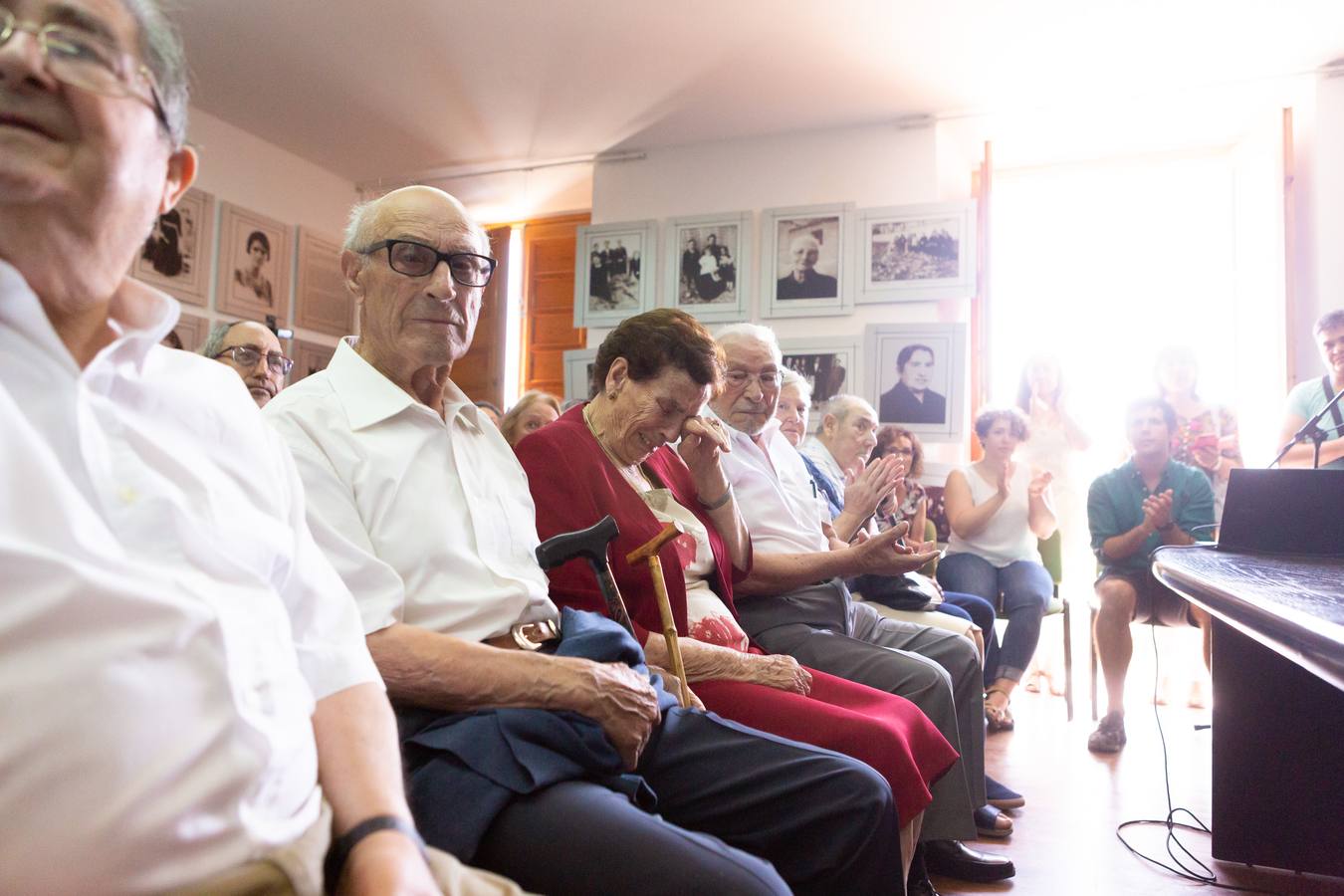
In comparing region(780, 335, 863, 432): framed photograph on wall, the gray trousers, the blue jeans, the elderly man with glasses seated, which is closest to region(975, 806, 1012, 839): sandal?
the gray trousers

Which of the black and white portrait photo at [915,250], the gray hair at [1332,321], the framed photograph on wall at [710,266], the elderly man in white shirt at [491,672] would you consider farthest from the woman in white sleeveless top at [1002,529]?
the elderly man in white shirt at [491,672]

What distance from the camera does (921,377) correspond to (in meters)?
5.80

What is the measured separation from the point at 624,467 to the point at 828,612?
785 millimetres

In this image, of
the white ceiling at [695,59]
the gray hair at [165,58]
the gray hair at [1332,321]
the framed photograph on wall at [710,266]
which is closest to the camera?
the gray hair at [165,58]

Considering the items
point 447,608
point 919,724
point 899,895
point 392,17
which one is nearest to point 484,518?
point 447,608

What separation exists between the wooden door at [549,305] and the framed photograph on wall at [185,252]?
2.22 meters

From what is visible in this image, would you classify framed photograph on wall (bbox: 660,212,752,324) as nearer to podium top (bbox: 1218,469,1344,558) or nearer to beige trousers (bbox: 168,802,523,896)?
podium top (bbox: 1218,469,1344,558)

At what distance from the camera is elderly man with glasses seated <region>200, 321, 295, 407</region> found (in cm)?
296

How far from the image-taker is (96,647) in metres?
0.70

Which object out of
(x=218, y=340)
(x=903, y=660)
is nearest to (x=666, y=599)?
(x=903, y=660)

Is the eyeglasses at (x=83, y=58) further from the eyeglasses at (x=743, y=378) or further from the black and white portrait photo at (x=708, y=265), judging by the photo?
the black and white portrait photo at (x=708, y=265)

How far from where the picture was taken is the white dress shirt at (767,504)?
2570 mm

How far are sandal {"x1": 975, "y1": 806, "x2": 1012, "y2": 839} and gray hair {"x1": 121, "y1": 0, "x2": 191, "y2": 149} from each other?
2.55 meters

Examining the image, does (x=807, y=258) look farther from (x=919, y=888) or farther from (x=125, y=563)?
(x=125, y=563)
